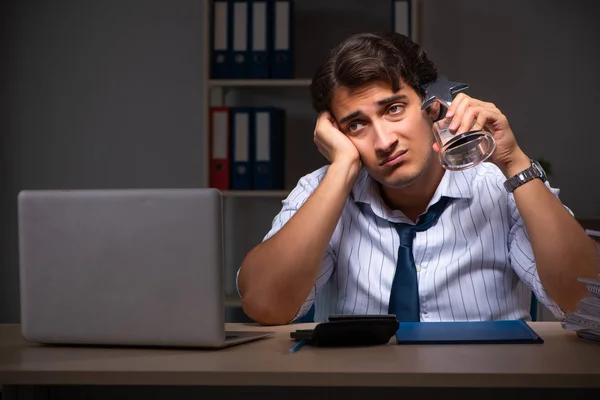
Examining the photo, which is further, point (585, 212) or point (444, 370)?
point (585, 212)

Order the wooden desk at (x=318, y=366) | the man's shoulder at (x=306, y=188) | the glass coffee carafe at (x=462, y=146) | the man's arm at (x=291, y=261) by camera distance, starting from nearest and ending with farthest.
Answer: the wooden desk at (x=318, y=366) < the glass coffee carafe at (x=462, y=146) < the man's arm at (x=291, y=261) < the man's shoulder at (x=306, y=188)

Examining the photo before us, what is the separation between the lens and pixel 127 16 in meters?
3.68

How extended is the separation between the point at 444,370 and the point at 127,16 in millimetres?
3084

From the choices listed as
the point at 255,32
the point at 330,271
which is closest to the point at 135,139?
the point at 255,32

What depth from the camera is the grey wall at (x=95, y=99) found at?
367 cm

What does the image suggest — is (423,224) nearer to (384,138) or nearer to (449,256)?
(449,256)

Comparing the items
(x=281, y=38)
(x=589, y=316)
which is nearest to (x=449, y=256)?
(x=589, y=316)

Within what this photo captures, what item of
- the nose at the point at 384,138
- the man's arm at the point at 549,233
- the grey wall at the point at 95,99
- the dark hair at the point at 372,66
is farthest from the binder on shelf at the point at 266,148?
the man's arm at the point at 549,233

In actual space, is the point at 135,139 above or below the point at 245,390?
above

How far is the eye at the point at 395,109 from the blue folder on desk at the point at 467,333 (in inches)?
23.2

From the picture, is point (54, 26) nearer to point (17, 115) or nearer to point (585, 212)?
point (17, 115)

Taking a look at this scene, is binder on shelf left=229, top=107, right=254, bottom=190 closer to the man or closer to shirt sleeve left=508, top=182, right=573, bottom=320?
the man

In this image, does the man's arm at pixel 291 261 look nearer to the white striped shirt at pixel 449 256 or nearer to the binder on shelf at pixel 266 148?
the white striped shirt at pixel 449 256

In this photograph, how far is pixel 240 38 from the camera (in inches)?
129
